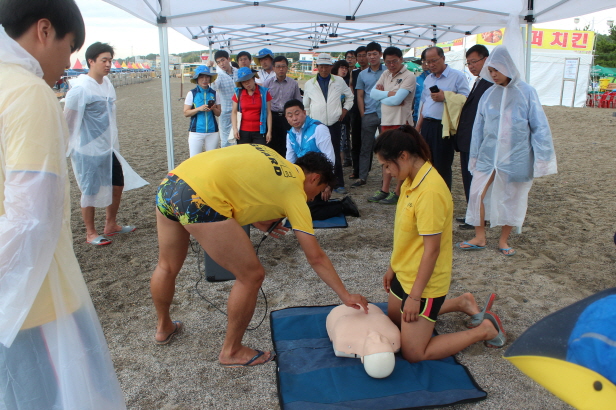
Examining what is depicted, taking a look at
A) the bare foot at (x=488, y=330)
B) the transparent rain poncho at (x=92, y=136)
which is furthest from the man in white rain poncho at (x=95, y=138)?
the bare foot at (x=488, y=330)

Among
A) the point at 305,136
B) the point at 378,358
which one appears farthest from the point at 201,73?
the point at 378,358

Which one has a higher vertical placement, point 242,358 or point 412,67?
point 412,67

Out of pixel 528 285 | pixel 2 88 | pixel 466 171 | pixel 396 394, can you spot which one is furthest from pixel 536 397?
pixel 466 171

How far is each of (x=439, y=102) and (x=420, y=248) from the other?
2925mm

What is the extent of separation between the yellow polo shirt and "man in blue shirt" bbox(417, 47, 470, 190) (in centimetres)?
267

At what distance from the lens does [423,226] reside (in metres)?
2.09

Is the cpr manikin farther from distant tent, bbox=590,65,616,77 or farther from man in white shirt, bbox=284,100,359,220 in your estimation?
distant tent, bbox=590,65,616,77

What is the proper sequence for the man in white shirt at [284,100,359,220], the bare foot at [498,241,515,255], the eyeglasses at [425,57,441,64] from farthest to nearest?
the eyeglasses at [425,57,441,64] → the man in white shirt at [284,100,359,220] → the bare foot at [498,241,515,255]

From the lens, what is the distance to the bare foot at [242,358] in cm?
237

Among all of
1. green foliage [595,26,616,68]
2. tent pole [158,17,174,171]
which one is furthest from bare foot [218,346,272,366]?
green foliage [595,26,616,68]

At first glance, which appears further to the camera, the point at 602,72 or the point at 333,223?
the point at 602,72

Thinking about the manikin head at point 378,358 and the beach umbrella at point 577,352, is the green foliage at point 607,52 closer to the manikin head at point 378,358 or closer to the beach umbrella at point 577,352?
the manikin head at point 378,358

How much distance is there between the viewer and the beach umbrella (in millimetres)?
903

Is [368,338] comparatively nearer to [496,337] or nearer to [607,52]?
[496,337]
